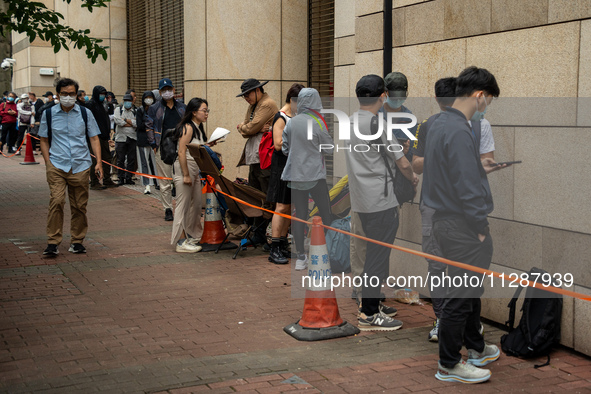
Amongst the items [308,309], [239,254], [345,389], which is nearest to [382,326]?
[308,309]

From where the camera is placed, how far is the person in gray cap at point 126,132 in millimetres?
15312

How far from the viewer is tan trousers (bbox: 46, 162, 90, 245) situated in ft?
28.8

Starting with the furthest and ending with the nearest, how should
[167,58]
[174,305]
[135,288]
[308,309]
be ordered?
1. [167,58]
2. [135,288]
3. [174,305]
4. [308,309]

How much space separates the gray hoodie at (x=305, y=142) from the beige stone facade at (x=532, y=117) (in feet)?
3.72

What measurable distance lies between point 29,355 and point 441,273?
314 cm

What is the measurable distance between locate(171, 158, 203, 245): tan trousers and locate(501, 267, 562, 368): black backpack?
15.8ft

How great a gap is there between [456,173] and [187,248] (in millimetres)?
5205

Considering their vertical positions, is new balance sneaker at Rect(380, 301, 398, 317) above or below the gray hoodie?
below

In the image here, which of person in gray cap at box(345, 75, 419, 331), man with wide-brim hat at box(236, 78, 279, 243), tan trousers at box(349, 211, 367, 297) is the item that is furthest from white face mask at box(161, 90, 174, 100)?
person in gray cap at box(345, 75, 419, 331)

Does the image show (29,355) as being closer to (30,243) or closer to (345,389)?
(345,389)

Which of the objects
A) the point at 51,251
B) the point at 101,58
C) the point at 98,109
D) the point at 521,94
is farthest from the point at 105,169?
the point at 521,94

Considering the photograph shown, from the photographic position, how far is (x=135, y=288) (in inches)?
293

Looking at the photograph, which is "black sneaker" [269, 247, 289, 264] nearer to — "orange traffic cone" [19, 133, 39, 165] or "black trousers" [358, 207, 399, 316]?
"black trousers" [358, 207, 399, 316]

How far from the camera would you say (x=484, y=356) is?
514cm
